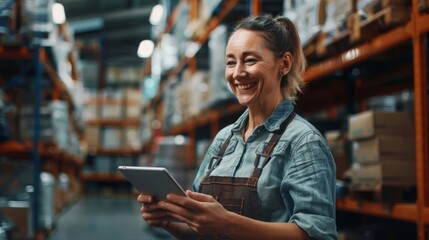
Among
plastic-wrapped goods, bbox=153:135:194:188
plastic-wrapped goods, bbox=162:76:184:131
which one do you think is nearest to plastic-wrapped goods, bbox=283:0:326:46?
plastic-wrapped goods, bbox=153:135:194:188

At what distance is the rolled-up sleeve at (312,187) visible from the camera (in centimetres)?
185

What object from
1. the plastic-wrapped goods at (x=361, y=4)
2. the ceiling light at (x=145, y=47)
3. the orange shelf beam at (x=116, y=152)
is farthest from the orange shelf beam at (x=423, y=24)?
the ceiling light at (x=145, y=47)

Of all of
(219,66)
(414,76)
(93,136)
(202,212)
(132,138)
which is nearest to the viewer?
(202,212)

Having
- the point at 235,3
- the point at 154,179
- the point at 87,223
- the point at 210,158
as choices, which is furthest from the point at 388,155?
the point at 87,223

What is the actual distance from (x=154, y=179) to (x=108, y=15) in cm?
1807

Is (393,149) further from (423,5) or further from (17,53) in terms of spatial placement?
(17,53)

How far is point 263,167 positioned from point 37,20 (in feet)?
16.0

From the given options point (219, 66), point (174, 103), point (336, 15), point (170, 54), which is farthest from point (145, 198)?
point (170, 54)

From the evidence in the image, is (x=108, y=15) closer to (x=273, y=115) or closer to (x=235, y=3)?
(x=235, y=3)

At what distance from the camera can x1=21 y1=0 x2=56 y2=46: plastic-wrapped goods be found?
6082 millimetres

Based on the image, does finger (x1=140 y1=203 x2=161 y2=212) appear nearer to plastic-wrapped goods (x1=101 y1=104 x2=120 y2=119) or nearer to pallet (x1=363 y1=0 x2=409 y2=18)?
pallet (x1=363 y1=0 x2=409 y2=18)

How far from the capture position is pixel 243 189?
79.0 inches

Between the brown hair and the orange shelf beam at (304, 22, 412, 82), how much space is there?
1211mm

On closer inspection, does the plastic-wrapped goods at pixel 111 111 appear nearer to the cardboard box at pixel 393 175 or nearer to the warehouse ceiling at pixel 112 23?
the warehouse ceiling at pixel 112 23
